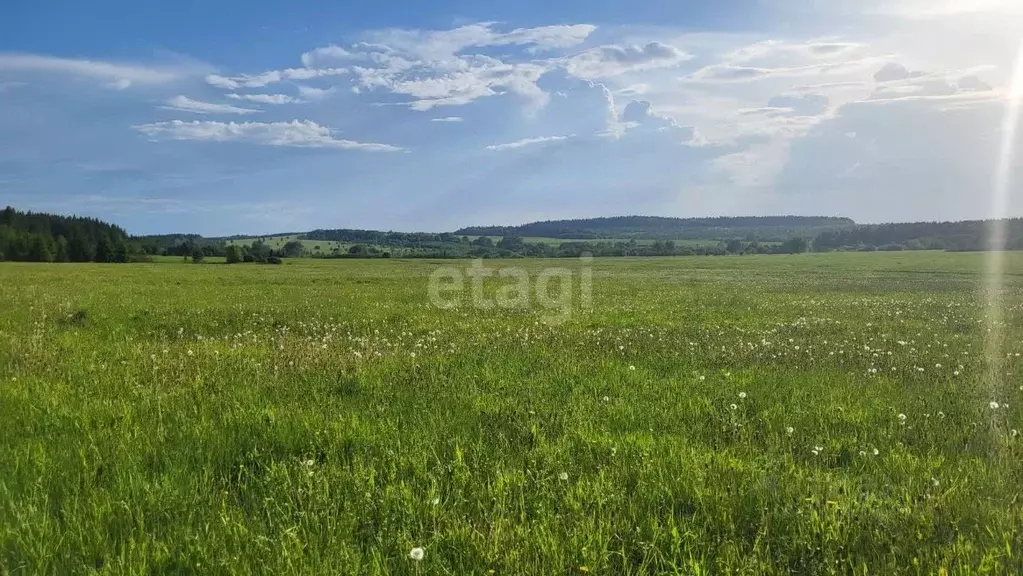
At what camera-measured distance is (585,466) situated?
495cm

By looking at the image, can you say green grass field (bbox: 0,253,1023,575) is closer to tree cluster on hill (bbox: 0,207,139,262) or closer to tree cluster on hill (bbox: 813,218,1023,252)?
tree cluster on hill (bbox: 0,207,139,262)

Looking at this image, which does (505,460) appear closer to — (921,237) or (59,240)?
(59,240)

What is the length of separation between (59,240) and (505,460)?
148080mm

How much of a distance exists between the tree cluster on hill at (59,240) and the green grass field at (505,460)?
131 meters

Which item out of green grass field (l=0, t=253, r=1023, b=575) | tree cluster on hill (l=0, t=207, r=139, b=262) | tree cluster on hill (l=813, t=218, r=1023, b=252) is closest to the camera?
green grass field (l=0, t=253, r=1023, b=575)

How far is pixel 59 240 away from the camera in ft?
403

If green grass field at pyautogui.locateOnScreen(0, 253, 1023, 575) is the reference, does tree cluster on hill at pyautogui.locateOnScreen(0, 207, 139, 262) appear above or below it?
above

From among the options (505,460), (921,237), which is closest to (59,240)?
(505,460)

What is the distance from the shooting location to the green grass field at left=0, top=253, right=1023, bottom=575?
11.8ft

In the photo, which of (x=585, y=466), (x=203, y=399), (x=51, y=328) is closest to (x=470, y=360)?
(x=203, y=399)

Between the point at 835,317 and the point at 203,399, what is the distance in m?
16.3

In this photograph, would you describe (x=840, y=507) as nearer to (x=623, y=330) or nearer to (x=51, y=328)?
(x=623, y=330)

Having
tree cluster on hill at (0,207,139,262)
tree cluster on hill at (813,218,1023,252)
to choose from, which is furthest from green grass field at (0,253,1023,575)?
tree cluster on hill at (813,218,1023,252)

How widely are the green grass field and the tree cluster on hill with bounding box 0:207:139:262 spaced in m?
131
